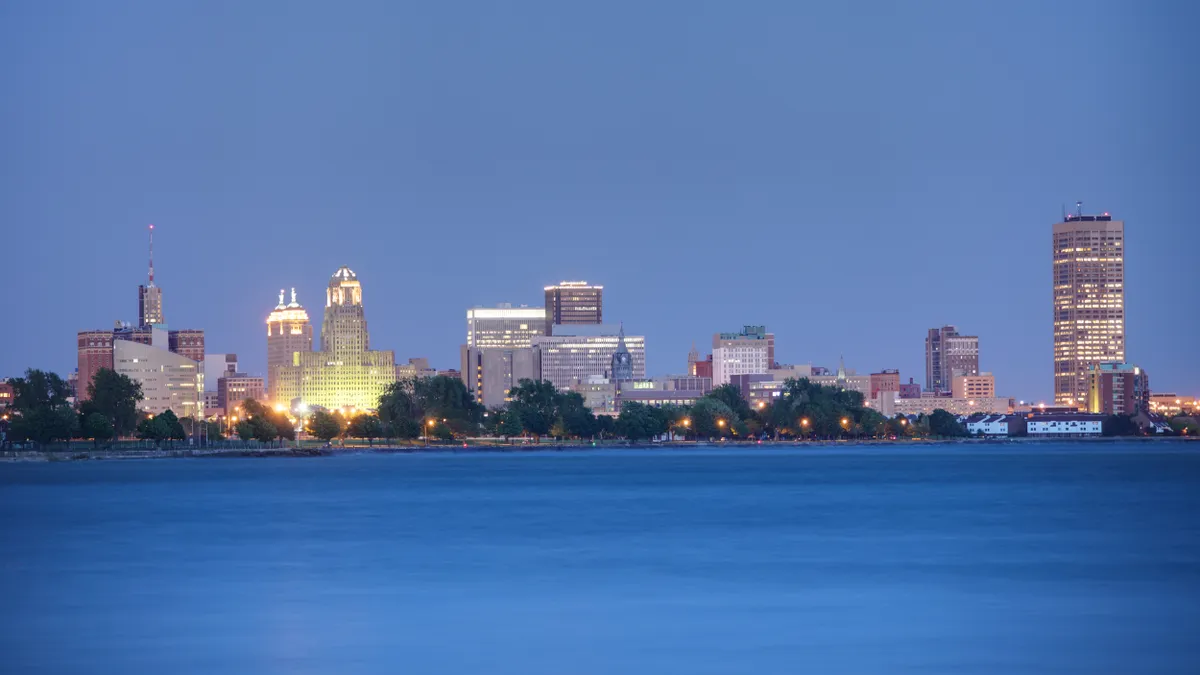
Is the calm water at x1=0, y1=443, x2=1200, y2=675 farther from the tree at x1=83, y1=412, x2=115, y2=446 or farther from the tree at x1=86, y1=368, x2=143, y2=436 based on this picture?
the tree at x1=86, y1=368, x2=143, y2=436

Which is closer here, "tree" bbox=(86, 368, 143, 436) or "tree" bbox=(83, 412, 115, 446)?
"tree" bbox=(83, 412, 115, 446)

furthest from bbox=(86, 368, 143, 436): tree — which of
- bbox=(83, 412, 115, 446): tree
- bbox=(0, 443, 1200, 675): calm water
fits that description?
bbox=(0, 443, 1200, 675): calm water

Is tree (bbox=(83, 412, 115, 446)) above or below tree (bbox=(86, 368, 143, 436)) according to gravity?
below

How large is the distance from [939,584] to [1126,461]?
12862 cm

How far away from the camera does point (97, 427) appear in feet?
518

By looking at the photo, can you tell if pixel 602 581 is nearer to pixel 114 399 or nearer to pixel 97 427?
pixel 97 427

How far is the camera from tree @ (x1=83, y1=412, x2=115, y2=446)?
518 ft

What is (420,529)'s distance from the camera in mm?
73625

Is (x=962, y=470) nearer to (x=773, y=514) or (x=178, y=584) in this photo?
(x=773, y=514)

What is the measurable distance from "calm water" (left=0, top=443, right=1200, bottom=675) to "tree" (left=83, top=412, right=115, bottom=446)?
176ft

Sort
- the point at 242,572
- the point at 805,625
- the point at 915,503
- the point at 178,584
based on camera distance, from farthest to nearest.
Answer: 1. the point at 915,503
2. the point at 242,572
3. the point at 178,584
4. the point at 805,625

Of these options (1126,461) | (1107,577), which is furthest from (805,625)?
(1126,461)

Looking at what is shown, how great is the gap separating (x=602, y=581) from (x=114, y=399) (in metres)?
129

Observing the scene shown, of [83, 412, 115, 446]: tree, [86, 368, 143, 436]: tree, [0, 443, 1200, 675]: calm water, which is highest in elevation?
[86, 368, 143, 436]: tree
